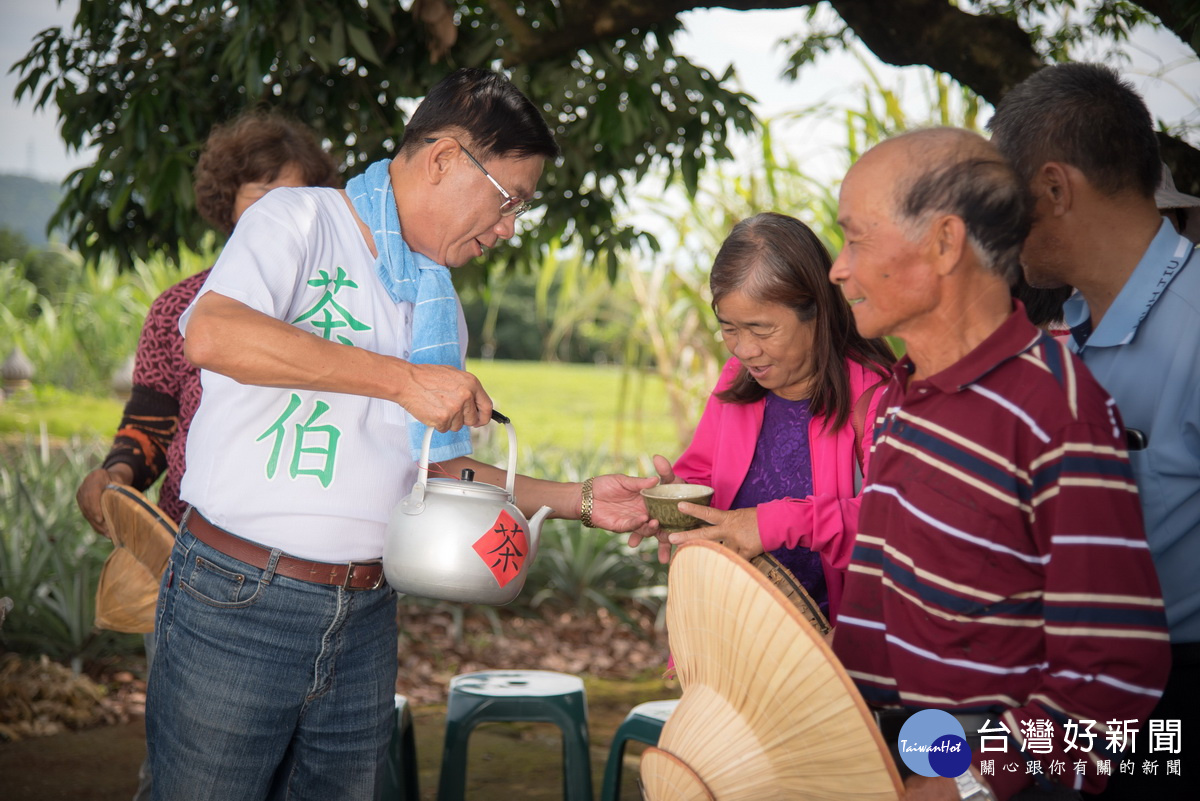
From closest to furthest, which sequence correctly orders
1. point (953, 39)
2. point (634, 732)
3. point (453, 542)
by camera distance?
point (453, 542), point (634, 732), point (953, 39)

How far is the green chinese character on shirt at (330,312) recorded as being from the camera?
1666 millimetres

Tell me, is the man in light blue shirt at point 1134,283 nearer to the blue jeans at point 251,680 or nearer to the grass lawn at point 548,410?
the blue jeans at point 251,680

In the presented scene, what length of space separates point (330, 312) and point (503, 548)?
1.60 ft

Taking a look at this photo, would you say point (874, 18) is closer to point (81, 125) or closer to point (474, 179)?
point (474, 179)

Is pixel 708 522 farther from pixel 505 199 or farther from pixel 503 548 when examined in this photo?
pixel 505 199

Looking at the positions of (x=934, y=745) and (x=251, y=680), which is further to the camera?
(x=251, y=680)

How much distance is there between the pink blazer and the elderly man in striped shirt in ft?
0.98

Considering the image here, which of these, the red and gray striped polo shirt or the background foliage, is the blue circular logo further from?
the background foliage

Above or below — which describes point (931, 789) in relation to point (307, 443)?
below

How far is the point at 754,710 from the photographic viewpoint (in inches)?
50.8

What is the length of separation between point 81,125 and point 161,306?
105 cm

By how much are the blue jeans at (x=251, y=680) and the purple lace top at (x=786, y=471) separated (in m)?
0.82

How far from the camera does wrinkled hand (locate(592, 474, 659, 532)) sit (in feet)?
7.13

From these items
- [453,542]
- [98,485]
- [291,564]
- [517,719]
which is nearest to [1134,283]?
[453,542]
